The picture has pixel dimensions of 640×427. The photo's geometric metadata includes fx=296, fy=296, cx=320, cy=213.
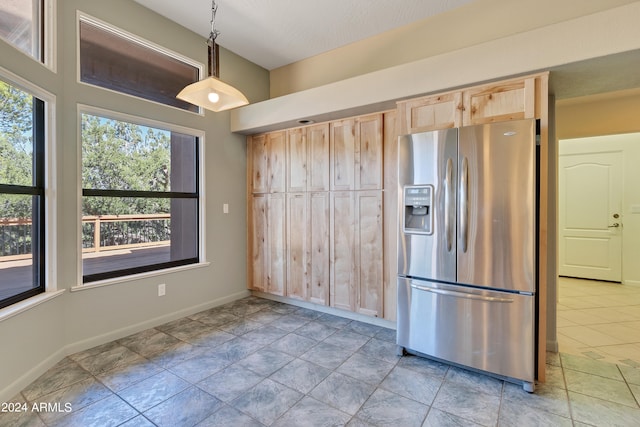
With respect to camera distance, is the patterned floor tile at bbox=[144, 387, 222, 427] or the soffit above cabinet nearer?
the patterned floor tile at bbox=[144, 387, 222, 427]

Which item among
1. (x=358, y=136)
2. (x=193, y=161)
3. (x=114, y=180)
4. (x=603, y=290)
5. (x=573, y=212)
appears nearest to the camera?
(x=114, y=180)

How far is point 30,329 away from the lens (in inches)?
84.9

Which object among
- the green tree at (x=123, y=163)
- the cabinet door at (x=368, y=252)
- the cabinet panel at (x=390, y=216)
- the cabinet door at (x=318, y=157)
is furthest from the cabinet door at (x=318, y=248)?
the green tree at (x=123, y=163)

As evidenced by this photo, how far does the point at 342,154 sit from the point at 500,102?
62.2 inches

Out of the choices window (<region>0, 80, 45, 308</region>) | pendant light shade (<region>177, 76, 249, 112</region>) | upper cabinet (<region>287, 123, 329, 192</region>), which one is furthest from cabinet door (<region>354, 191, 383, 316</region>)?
window (<region>0, 80, 45, 308</region>)

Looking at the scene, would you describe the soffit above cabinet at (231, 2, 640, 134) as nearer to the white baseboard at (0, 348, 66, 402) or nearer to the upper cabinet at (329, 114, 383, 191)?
the upper cabinet at (329, 114, 383, 191)

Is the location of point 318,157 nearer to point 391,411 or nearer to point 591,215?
point 391,411

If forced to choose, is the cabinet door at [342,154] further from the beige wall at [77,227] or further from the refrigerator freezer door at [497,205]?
the beige wall at [77,227]

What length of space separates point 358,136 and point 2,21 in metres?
2.88

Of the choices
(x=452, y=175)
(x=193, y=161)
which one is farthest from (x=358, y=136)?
(x=193, y=161)

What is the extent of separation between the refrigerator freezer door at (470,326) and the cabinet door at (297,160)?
70.8 inches

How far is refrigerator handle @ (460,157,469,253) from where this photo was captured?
7.36 feet

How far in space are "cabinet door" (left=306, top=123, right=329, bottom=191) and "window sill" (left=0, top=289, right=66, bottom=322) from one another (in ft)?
8.36

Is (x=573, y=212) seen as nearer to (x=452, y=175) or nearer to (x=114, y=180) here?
(x=452, y=175)
